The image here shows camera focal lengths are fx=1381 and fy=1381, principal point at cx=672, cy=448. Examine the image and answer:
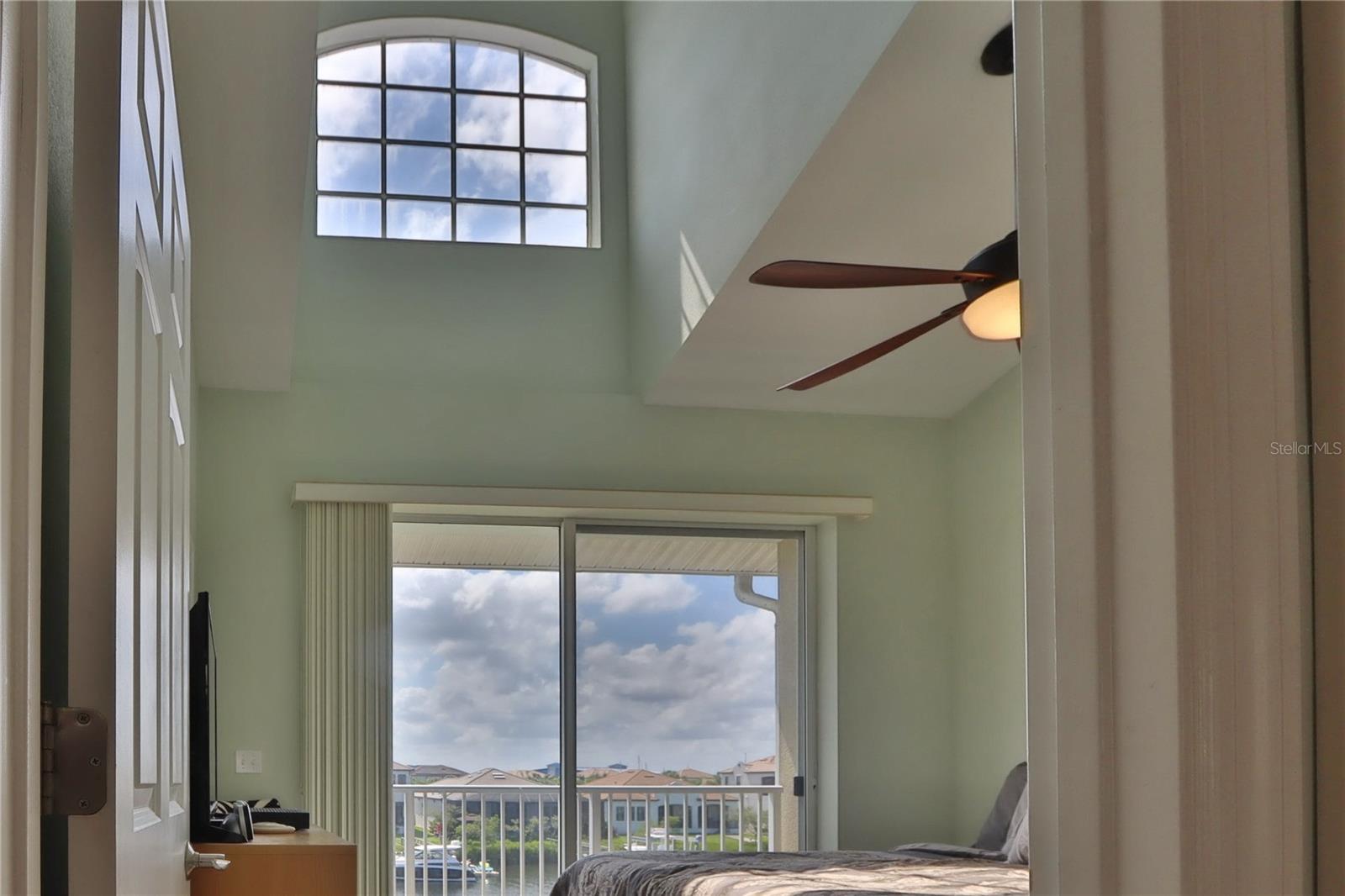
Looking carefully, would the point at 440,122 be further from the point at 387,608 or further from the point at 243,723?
the point at 243,723

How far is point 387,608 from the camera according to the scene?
18.2ft

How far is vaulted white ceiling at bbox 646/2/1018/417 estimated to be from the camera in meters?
3.10

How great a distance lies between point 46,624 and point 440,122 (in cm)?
543

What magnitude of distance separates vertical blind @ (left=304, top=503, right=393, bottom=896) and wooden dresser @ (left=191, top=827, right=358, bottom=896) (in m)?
2.22

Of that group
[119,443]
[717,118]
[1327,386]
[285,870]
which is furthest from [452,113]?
[1327,386]

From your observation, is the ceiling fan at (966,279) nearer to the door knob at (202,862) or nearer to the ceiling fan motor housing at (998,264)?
the ceiling fan motor housing at (998,264)

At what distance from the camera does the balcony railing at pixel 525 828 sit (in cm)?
576

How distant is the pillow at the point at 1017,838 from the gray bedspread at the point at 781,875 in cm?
5

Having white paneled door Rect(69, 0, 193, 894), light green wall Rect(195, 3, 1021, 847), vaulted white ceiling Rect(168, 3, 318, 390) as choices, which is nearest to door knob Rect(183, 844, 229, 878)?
white paneled door Rect(69, 0, 193, 894)

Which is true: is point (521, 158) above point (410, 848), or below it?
above

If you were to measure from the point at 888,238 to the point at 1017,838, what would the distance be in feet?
7.27

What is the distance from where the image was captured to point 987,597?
5.86 metres

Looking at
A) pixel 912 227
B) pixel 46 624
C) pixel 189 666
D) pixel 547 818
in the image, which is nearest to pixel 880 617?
pixel 547 818

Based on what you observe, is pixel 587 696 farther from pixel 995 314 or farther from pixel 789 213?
pixel 995 314
